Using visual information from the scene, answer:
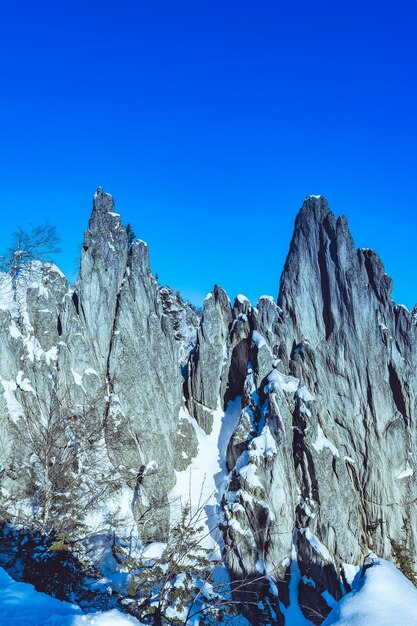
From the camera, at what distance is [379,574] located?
5.06 metres

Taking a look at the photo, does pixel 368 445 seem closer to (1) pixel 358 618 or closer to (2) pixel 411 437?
Result: (2) pixel 411 437

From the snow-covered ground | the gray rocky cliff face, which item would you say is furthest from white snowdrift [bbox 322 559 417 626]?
the gray rocky cliff face

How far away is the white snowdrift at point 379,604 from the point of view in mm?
4368

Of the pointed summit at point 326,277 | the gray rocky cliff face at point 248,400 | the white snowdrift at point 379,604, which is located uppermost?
the pointed summit at point 326,277

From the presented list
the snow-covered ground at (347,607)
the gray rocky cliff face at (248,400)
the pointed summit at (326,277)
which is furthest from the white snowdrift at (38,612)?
the pointed summit at (326,277)

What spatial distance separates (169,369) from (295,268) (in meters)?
11.8

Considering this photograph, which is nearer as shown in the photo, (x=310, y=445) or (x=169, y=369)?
(x=310, y=445)

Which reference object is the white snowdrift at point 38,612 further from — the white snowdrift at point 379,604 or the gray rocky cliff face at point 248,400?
the gray rocky cliff face at point 248,400

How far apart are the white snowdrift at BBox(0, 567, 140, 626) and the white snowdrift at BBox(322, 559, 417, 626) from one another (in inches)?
137

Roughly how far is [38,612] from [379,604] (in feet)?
16.5

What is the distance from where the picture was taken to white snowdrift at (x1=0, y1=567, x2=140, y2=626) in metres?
6.04

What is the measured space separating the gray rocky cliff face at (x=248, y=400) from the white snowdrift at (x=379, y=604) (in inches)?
639

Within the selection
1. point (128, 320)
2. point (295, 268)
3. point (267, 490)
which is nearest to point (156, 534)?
point (267, 490)

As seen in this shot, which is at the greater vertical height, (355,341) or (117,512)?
(355,341)
